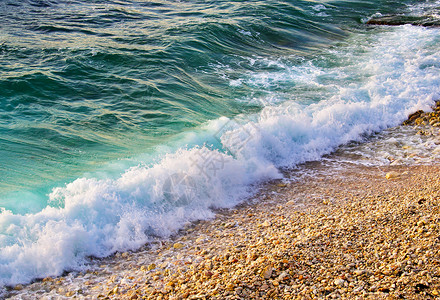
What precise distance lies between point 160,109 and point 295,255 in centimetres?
660

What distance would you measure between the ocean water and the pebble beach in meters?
0.43

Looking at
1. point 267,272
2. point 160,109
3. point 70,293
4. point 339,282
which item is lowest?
point 70,293

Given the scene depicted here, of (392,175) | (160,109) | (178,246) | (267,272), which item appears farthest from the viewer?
(160,109)

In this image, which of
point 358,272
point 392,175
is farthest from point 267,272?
point 392,175

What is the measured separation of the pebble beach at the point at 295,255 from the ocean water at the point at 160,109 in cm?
43

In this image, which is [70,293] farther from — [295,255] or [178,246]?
[295,255]

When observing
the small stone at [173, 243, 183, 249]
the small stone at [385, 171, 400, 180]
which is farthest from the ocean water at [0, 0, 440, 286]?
the small stone at [385, 171, 400, 180]

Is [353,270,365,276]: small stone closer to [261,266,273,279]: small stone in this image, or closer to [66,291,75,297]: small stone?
[261,266,273,279]: small stone

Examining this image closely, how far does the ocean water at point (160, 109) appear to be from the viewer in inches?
240

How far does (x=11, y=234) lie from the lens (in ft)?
18.1

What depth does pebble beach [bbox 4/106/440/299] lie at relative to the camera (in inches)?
161

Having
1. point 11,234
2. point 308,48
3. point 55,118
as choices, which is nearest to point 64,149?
point 55,118

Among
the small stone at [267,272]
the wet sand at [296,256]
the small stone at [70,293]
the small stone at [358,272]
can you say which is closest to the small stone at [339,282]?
the wet sand at [296,256]

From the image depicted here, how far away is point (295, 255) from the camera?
15.2 feet
